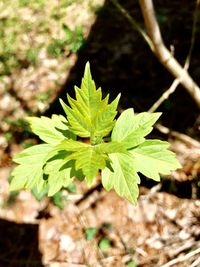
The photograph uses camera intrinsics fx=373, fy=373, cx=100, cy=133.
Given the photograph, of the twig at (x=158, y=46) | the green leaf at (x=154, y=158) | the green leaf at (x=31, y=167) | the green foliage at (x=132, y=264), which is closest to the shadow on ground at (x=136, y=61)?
the twig at (x=158, y=46)

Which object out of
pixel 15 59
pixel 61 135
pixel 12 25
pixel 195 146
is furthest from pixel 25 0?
pixel 61 135

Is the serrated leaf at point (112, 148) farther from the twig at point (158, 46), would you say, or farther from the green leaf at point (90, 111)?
the twig at point (158, 46)

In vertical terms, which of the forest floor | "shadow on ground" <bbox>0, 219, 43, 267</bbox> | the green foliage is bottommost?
"shadow on ground" <bbox>0, 219, 43, 267</bbox>

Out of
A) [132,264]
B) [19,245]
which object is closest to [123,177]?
[132,264]

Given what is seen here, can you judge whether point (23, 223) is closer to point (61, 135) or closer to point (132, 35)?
point (61, 135)

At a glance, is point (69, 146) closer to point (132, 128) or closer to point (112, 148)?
point (112, 148)

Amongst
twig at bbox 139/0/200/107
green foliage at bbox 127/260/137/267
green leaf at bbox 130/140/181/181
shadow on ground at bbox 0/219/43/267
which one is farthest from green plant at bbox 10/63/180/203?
shadow on ground at bbox 0/219/43/267

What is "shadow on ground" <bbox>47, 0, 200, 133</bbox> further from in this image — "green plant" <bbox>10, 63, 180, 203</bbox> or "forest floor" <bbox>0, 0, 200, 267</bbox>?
"green plant" <bbox>10, 63, 180, 203</bbox>
